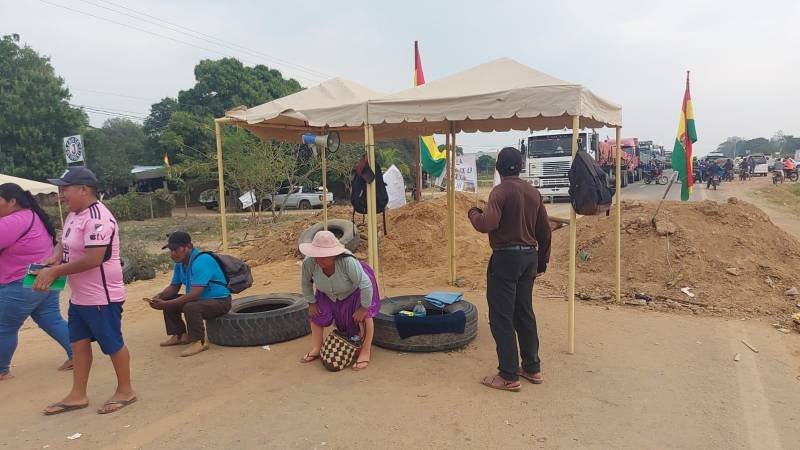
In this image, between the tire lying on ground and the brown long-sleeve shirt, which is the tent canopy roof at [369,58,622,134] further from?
the tire lying on ground

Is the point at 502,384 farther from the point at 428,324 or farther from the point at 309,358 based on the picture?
the point at 309,358

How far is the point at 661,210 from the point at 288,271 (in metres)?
6.70

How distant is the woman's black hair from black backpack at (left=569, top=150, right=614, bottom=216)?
4662 mm

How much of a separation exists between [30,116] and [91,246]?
29.8 m

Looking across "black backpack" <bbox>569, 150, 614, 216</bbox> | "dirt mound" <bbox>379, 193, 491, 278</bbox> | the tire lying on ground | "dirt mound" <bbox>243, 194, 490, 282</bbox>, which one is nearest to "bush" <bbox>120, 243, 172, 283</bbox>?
"dirt mound" <bbox>243, 194, 490, 282</bbox>

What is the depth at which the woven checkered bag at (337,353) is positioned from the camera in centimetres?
424

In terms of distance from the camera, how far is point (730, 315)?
576 cm

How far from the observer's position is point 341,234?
10250mm

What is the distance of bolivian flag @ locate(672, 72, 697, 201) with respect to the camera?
663 cm

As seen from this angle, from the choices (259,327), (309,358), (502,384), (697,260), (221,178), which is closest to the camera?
(502,384)

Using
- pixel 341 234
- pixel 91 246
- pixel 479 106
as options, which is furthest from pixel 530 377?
pixel 341 234

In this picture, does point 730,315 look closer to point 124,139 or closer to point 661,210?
point 661,210

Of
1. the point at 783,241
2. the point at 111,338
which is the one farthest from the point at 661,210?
the point at 111,338

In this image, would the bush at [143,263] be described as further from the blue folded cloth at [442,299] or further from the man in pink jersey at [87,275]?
the blue folded cloth at [442,299]
